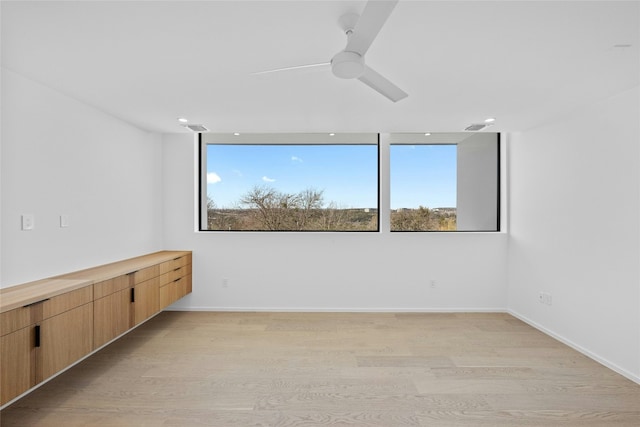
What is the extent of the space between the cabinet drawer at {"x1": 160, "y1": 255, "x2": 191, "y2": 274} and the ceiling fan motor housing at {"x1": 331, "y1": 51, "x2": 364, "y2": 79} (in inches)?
114

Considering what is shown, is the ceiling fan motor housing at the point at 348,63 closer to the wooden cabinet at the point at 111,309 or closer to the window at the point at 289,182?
the wooden cabinet at the point at 111,309

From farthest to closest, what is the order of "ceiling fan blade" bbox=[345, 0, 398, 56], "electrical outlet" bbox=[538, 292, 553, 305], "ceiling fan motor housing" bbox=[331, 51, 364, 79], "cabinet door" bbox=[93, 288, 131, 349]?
"electrical outlet" bbox=[538, 292, 553, 305] < "cabinet door" bbox=[93, 288, 131, 349] < "ceiling fan motor housing" bbox=[331, 51, 364, 79] < "ceiling fan blade" bbox=[345, 0, 398, 56]

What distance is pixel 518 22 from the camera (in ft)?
5.53

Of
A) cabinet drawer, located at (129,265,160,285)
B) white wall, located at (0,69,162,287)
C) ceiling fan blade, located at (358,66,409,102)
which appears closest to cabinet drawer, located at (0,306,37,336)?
white wall, located at (0,69,162,287)

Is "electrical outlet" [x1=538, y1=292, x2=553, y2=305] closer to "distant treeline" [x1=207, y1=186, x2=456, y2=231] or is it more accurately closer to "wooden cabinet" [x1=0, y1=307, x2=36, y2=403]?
"distant treeline" [x1=207, y1=186, x2=456, y2=231]

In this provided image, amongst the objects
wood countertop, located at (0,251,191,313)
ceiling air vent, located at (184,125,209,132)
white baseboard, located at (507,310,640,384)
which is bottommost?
white baseboard, located at (507,310,640,384)

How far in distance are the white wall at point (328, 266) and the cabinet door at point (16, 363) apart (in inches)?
92.1

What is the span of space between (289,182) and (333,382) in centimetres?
276

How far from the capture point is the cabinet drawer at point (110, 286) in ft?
8.23

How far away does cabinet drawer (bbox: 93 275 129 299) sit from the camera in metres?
2.51

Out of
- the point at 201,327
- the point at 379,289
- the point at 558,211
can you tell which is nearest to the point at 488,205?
the point at 558,211

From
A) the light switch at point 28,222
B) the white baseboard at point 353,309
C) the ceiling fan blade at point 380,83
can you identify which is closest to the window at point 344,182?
the white baseboard at point 353,309

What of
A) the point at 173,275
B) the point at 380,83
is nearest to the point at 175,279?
the point at 173,275

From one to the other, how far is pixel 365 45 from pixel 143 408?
2.71 m
